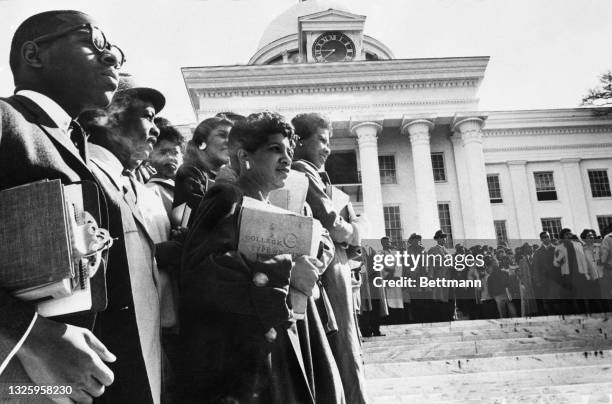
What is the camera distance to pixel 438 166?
26.3 meters

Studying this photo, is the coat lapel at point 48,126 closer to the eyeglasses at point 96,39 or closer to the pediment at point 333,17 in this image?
the eyeglasses at point 96,39

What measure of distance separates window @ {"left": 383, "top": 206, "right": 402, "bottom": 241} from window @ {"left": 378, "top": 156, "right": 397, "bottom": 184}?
4.70ft

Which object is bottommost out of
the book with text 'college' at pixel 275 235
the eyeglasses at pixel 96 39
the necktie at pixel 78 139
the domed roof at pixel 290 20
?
the book with text 'college' at pixel 275 235

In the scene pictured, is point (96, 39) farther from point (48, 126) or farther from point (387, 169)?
point (387, 169)

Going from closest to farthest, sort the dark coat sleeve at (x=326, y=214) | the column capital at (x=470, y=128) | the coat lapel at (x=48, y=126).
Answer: the coat lapel at (x=48, y=126) → the dark coat sleeve at (x=326, y=214) → the column capital at (x=470, y=128)

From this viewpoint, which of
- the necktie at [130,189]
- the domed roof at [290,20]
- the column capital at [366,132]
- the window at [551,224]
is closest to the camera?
the necktie at [130,189]

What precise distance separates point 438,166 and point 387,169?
A: 262 centimetres

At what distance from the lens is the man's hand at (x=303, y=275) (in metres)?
1.74

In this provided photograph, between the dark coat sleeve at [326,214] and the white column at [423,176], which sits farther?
the white column at [423,176]

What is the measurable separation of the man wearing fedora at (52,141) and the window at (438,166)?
25.6 meters

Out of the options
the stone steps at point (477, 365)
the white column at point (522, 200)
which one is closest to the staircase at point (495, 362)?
the stone steps at point (477, 365)

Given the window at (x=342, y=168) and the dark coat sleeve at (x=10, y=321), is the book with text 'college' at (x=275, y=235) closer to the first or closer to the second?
the dark coat sleeve at (x=10, y=321)

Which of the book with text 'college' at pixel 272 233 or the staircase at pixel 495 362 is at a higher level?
the book with text 'college' at pixel 272 233

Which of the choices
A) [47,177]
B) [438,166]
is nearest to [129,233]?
[47,177]
